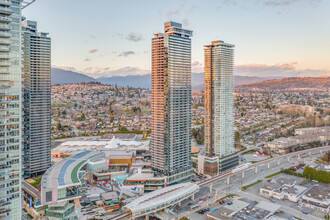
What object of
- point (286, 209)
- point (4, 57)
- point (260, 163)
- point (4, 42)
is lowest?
point (286, 209)

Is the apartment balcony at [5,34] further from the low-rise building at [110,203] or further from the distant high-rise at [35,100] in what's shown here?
the distant high-rise at [35,100]

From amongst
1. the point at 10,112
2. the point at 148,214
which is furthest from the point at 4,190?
the point at 148,214

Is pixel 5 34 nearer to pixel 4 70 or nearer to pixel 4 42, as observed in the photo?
pixel 4 42

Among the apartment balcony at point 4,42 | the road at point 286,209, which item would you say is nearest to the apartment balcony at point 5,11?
the apartment balcony at point 4,42

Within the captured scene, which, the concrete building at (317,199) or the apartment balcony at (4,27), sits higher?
the apartment balcony at (4,27)

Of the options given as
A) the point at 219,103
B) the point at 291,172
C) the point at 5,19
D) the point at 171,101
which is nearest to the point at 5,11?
the point at 5,19

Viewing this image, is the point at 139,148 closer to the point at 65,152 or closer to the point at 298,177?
the point at 65,152

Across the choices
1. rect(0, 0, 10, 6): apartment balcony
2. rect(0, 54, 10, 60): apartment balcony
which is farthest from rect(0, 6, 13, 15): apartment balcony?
rect(0, 54, 10, 60): apartment balcony

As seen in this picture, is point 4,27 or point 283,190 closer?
point 4,27
